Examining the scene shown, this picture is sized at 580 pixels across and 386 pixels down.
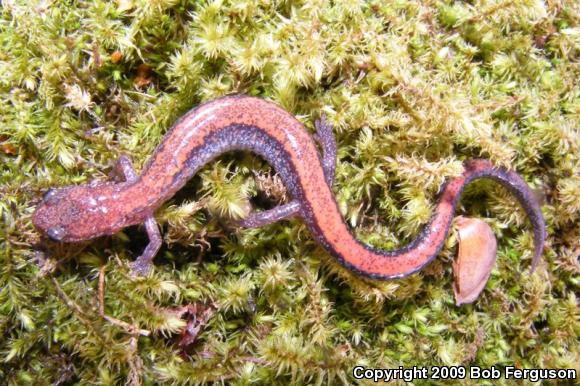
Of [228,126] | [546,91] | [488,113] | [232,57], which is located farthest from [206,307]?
[546,91]

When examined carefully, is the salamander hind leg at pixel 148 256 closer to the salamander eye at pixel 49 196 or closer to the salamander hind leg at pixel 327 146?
the salamander eye at pixel 49 196

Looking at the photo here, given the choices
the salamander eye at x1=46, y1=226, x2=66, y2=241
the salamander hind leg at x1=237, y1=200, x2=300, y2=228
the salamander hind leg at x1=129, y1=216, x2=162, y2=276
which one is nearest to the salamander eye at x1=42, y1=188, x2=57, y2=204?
the salamander eye at x1=46, y1=226, x2=66, y2=241

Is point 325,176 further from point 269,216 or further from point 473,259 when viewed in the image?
point 473,259

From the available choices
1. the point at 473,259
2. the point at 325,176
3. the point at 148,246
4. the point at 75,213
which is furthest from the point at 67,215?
the point at 473,259

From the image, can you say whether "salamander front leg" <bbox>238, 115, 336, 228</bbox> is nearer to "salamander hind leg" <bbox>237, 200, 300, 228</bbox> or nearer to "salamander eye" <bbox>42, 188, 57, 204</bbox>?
"salamander hind leg" <bbox>237, 200, 300, 228</bbox>

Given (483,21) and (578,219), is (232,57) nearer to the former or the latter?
(483,21)

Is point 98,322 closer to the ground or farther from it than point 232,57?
closer to the ground
